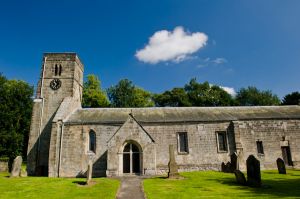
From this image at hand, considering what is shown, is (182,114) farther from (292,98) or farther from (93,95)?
(292,98)

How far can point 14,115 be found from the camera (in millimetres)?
41469

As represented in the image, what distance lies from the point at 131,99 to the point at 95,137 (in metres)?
30.8

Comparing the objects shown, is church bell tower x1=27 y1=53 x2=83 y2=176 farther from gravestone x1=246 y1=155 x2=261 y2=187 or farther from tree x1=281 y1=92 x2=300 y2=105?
tree x1=281 y1=92 x2=300 y2=105

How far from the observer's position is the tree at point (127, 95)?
55562 mm

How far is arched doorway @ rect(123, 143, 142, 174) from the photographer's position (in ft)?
76.8

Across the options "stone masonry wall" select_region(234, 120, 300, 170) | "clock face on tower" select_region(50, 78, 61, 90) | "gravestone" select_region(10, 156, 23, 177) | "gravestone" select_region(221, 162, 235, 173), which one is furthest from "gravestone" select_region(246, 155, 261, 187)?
"clock face on tower" select_region(50, 78, 61, 90)

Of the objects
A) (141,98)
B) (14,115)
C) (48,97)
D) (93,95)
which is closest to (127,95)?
(141,98)

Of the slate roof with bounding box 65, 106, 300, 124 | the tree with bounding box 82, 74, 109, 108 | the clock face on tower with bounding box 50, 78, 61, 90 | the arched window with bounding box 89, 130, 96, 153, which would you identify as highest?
the tree with bounding box 82, 74, 109, 108

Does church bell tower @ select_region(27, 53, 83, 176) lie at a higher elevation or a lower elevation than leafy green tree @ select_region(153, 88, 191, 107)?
lower

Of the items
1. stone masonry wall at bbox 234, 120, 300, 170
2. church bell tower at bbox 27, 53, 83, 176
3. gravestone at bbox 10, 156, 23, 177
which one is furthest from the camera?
church bell tower at bbox 27, 53, 83, 176

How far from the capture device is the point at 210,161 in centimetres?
2505

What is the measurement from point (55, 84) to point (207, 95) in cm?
3601

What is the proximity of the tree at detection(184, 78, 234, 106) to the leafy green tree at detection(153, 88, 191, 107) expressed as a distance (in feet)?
6.70

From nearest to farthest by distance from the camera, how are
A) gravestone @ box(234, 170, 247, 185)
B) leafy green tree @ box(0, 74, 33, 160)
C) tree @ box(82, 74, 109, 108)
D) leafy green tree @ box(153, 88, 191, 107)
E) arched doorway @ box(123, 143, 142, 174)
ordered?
gravestone @ box(234, 170, 247, 185), arched doorway @ box(123, 143, 142, 174), leafy green tree @ box(0, 74, 33, 160), tree @ box(82, 74, 109, 108), leafy green tree @ box(153, 88, 191, 107)
